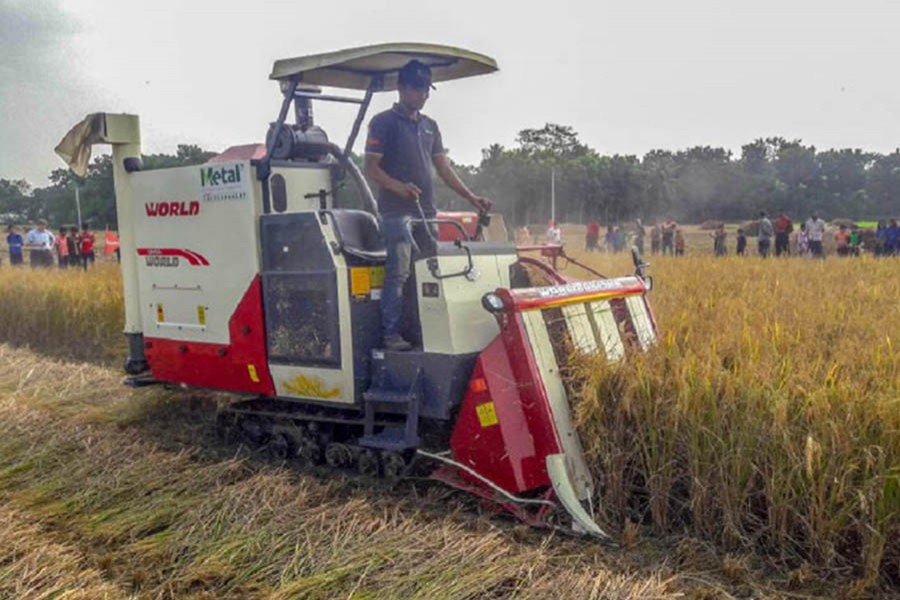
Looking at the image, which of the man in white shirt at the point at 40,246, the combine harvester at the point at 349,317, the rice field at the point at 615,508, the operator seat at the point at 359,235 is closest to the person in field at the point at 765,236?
the rice field at the point at 615,508

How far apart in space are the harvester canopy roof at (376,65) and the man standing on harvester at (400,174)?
0.17 meters

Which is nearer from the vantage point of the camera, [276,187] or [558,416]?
[558,416]

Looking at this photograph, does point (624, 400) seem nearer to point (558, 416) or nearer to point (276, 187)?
point (558, 416)

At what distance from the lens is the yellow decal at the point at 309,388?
545cm

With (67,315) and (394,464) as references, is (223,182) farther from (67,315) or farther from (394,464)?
(67,315)

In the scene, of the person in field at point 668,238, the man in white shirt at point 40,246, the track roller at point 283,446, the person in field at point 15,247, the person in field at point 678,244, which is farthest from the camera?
the person in field at point 668,238

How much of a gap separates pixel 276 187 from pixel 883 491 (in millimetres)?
4002

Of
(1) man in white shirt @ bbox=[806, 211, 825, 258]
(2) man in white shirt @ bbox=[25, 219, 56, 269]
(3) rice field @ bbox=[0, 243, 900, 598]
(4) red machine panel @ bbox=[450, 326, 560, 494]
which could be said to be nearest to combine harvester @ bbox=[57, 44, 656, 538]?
(4) red machine panel @ bbox=[450, 326, 560, 494]

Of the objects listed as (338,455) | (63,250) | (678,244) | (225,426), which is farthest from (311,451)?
(678,244)

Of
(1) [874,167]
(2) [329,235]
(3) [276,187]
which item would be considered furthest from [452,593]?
(1) [874,167]

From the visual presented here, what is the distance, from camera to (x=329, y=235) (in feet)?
17.5

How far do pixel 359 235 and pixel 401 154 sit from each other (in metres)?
0.60

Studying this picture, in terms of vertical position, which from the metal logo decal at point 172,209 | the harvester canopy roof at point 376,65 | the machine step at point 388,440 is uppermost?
the harvester canopy roof at point 376,65

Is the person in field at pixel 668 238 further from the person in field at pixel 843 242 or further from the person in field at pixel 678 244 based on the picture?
the person in field at pixel 843 242
